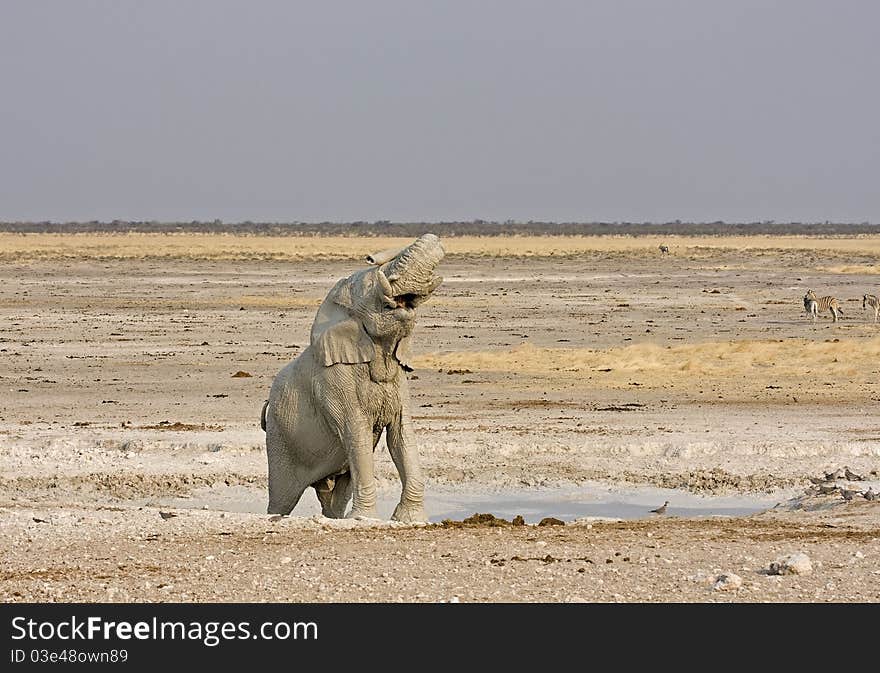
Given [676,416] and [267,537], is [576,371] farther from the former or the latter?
[267,537]

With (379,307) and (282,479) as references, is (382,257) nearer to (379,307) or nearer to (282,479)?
(379,307)

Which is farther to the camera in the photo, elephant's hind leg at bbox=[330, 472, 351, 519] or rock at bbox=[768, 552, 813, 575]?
elephant's hind leg at bbox=[330, 472, 351, 519]

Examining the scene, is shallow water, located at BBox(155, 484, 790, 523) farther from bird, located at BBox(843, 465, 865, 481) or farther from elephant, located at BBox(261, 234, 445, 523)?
elephant, located at BBox(261, 234, 445, 523)

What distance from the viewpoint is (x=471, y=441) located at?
49.5 feet

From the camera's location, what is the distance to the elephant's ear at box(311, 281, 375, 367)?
10.7 m

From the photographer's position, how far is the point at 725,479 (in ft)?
44.8

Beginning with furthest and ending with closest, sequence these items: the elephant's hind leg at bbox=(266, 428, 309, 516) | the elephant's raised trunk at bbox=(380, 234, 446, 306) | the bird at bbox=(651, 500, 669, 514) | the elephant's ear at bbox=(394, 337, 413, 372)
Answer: the bird at bbox=(651, 500, 669, 514), the elephant's hind leg at bbox=(266, 428, 309, 516), the elephant's ear at bbox=(394, 337, 413, 372), the elephant's raised trunk at bbox=(380, 234, 446, 306)

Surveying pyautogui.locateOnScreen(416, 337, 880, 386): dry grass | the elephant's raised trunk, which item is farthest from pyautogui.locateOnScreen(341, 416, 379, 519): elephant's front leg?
pyautogui.locateOnScreen(416, 337, 880, 386): dry grass

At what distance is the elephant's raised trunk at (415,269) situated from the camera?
10289 mm

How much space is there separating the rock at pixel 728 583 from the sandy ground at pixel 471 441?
0.05m

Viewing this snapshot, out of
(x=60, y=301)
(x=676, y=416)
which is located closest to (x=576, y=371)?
(x=676, y=416)

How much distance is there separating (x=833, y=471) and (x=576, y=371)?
26.3ft

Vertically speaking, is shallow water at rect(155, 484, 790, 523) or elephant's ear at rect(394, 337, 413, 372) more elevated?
elephant's ear at rect(394, 337, 413, 372)

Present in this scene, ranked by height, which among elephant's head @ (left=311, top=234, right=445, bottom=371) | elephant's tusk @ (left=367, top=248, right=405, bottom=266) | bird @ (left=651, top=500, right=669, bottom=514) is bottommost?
bird @ (left=651, top=500, right=669, bottom=514)
